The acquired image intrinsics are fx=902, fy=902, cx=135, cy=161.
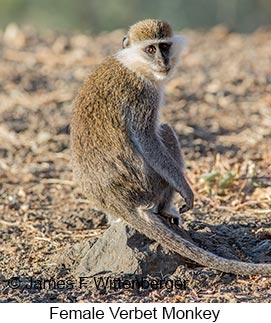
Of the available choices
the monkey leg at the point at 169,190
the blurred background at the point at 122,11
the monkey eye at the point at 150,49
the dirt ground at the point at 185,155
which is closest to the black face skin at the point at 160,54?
the monkey eye at the point at 150,49

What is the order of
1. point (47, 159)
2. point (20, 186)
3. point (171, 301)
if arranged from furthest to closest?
point (47, 159) < point (20, 186) < point (171, 301)

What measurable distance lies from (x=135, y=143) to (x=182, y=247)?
0.86 m

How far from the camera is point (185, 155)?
29.0 feet

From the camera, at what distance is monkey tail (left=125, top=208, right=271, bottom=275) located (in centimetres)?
569

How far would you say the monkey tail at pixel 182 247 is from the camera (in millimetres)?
5688

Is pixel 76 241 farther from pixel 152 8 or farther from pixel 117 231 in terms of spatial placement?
pixel 152 8

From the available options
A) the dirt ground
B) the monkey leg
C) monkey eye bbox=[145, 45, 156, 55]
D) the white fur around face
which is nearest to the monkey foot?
the monkey leg

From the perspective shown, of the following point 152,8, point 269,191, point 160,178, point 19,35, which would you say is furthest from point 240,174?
point 152,8

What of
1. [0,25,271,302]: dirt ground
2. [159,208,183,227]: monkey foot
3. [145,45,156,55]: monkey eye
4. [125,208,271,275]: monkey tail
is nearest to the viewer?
[125,208,271,275]: monkey tail

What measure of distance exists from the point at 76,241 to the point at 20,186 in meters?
1.78

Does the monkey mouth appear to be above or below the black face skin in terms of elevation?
below

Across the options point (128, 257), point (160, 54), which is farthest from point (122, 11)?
point (128, 257)

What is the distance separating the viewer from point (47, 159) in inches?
356

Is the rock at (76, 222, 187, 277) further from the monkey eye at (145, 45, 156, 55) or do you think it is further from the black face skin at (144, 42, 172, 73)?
the monkey eye at (145, 45, 156, 55)
